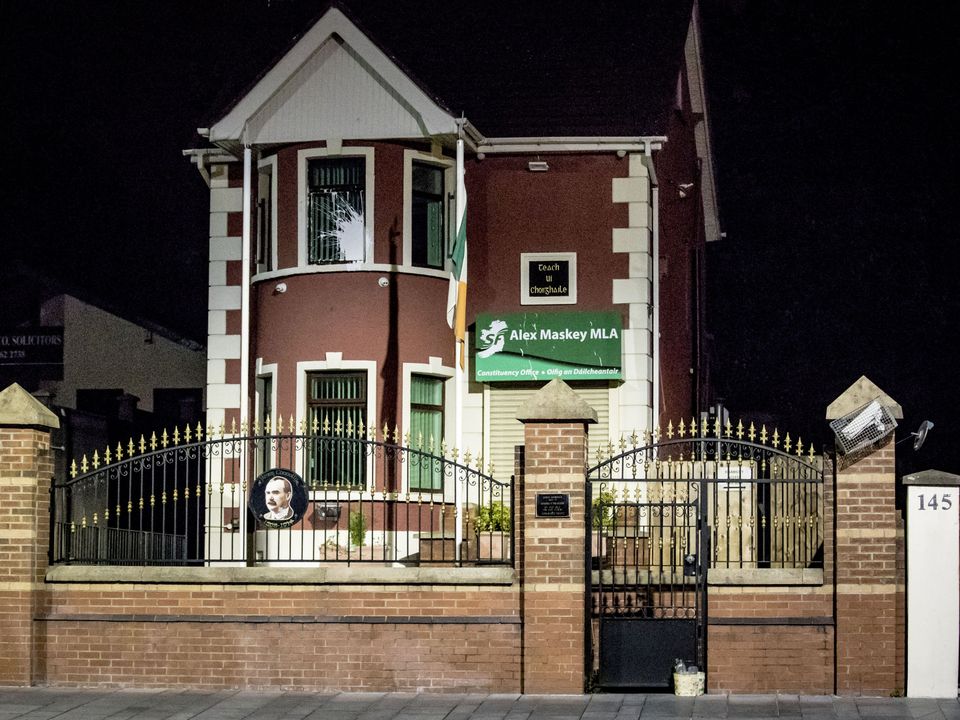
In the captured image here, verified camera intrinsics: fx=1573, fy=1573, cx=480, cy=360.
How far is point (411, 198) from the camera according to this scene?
22172 mm

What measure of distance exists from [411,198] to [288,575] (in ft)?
25.2

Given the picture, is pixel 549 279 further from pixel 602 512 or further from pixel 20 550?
pixel 20 550

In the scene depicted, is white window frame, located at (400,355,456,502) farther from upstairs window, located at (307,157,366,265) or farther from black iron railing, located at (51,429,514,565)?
upstairs window, located at (307,157,366,265)

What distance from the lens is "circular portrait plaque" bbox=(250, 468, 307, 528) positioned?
1627 cm

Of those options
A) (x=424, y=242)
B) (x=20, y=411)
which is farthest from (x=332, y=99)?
(x=20, y=411)

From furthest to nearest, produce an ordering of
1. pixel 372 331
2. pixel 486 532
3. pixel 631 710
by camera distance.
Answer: pixel 372 331 < pixel 486 532 < pixel 631 710

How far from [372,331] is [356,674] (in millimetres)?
6857

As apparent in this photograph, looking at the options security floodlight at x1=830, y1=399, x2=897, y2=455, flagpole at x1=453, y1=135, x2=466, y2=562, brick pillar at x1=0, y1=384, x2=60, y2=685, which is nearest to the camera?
security floodlight at x1=830, y1=399, x2=897, y2=455

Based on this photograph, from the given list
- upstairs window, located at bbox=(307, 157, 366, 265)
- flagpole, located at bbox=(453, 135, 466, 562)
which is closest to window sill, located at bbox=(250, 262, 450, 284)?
upstairs window, located at bbox=(307, 157, 366, 265)

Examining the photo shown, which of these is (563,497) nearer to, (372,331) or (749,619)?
(749,619)

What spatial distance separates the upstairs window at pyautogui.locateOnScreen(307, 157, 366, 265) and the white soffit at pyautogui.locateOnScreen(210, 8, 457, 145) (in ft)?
1.68

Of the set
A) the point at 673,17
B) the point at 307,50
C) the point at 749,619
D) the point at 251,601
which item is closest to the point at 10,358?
the point at 307,50

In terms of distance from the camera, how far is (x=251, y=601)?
16.0 meters

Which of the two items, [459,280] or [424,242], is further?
[424,242]
